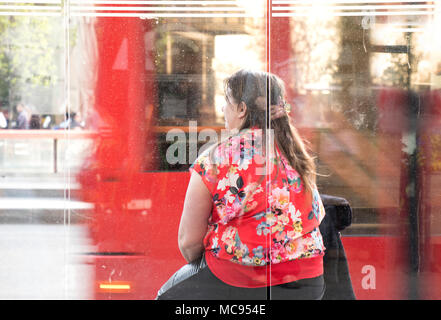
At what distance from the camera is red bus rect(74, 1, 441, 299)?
3.00 m

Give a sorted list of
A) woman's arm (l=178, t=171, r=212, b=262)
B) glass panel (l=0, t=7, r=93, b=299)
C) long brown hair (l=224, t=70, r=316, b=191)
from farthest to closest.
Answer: glass panel (l=0, t=7, r=93, b=299) → long brown hair (l=224, t=70, r=316, b=191) → woman's arm (l=178, t=171, r=212, b=262)

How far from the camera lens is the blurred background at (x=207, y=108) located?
3.00 meters

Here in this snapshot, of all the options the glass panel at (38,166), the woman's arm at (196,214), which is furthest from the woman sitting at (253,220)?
the glass panel at (38,166)

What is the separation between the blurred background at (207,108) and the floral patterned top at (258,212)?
0.39 m

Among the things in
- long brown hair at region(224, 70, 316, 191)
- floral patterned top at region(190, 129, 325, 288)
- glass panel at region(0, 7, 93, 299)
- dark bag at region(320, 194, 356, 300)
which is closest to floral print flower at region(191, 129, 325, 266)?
floral patterned top at region(190, 129, 325, 288)

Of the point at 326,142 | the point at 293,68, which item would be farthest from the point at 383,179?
the point at 293,68

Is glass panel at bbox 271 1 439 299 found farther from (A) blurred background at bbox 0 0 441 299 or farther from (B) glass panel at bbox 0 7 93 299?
(B) glass panel at bbox 0 7 93 299

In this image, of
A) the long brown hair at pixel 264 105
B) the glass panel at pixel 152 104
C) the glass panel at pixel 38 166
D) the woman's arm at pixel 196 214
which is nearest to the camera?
the woman's arm at pixel 196 214

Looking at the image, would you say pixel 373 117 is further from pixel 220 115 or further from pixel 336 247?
pixel 220 115

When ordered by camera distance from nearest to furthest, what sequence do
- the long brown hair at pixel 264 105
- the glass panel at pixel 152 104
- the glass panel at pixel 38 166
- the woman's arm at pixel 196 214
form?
the woman's arm at pixel 196 214
the long brown hair at pixel 264 105
the glass panel at pixel 152 104
the glass panel at pixel 38 166

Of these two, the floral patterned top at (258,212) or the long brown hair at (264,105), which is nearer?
the floral patterned top at (258,212)

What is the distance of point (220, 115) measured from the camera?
304cm

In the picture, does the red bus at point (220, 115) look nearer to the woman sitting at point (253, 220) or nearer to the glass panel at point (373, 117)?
the glass panel at point (373, 117)

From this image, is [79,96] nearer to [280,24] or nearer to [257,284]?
[280,24]
